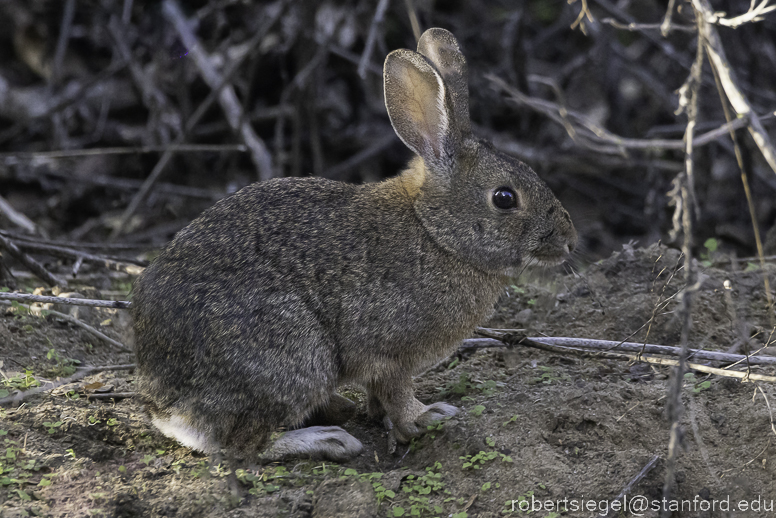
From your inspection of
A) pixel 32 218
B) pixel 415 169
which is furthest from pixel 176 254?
pixel 32 218

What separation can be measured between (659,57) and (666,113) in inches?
42.6

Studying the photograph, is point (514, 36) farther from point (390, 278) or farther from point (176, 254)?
point (176, 254)

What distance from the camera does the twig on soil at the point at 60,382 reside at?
399cm

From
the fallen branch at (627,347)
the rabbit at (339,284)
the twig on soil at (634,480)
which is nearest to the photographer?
the twig on soil at (634,480)

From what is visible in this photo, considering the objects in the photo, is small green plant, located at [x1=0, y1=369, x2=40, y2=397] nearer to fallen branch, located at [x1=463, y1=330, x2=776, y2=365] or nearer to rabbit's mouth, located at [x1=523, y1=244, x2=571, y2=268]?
fallen branch, located at [x1=463, y1=330, x2=776, y2=365]

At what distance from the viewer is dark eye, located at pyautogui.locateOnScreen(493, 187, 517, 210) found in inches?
177

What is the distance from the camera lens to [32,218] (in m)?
7.48

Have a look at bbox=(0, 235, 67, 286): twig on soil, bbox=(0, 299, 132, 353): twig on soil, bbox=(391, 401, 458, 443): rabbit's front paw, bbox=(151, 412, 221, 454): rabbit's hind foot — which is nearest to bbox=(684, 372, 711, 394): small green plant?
bbox=(391, 401, 458, 443): rabbit's front paw

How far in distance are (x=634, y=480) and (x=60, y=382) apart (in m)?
3.02

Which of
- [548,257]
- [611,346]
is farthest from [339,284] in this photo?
[611,346]

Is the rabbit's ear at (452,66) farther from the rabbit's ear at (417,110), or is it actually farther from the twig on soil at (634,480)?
the twig on soil at (634,480)

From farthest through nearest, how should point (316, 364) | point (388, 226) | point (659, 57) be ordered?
point (659, 57) → point (388, 226) → point (316, 364)

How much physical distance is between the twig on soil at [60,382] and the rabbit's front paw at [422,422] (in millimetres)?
1714

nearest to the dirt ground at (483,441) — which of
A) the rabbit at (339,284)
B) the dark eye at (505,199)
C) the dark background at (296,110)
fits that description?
the rabbit at (339,284)
